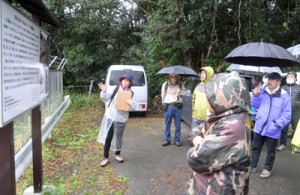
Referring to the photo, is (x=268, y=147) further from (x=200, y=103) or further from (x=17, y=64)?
(x=17, y=64)

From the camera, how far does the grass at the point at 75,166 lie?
4559mm

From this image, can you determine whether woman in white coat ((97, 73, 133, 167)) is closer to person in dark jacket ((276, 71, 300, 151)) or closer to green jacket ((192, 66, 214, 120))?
green jacket ((192, 66, 214, 120))

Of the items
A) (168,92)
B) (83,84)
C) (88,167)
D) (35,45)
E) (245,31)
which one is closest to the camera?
(35,45)

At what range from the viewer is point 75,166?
18.2 ft

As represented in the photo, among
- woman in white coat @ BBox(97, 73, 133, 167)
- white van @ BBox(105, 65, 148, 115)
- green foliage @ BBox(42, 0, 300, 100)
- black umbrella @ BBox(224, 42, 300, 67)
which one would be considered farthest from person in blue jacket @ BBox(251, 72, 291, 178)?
green foliage @ BBox(42, 0, 300, 100)

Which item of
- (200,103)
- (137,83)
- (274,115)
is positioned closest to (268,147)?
(274,115)

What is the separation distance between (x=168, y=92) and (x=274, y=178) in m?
2.87

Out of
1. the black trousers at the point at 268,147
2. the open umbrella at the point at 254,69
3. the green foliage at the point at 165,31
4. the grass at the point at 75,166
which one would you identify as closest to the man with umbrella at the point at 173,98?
the grass at the point at 75,166

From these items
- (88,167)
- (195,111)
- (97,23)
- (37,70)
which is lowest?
(88,167)

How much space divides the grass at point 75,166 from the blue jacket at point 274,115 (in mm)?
2431

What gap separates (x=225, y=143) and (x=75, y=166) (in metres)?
4.01

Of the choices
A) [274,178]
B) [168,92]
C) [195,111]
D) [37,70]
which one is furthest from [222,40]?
[37,70]

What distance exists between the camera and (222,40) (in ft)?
41.2

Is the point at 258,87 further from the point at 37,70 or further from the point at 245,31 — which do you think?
the point at 245,31
